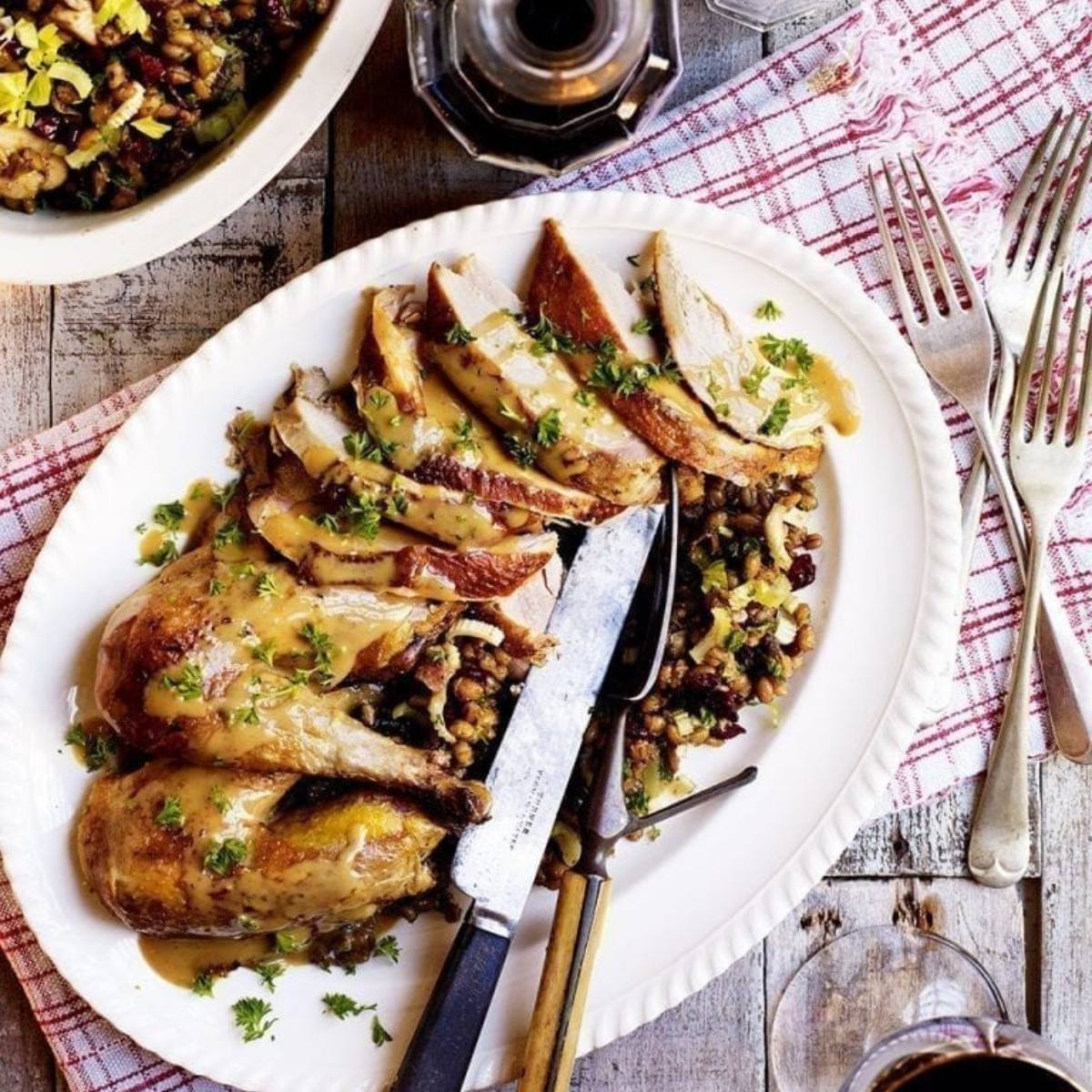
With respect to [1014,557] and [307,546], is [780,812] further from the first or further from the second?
[307,546]

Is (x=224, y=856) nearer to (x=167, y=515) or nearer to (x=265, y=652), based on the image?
(x=265, y=652)

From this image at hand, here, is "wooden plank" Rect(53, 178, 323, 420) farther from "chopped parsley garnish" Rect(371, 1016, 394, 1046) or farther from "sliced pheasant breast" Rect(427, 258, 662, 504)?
"chopped parsley garnish" Rect(371, 1016, 394, 1046)

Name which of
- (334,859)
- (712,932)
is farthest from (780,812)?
(334,859)

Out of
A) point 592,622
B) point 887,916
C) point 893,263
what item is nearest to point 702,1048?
point 887,916

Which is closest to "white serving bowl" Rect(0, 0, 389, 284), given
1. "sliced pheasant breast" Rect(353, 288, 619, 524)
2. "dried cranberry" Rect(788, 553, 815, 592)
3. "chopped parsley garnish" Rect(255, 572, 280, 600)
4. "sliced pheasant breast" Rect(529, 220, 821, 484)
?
"sliced pheasant breast" Rect(353, 288, 619, 524)

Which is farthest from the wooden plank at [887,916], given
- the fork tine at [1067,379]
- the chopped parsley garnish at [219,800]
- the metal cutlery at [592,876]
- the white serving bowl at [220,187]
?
the white serving bowl at [220,187]

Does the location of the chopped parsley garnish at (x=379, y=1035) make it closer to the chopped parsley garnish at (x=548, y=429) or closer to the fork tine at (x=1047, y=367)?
the chopped parsley garnish at (x=548, y=429)

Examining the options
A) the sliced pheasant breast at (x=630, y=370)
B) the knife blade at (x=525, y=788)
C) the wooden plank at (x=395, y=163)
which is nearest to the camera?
the sliced pheasant breast at (x=630, y=370)

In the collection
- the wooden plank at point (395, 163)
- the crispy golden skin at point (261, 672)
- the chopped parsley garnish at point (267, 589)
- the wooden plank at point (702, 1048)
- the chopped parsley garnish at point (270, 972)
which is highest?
the wooden plank at point (395, 163)
